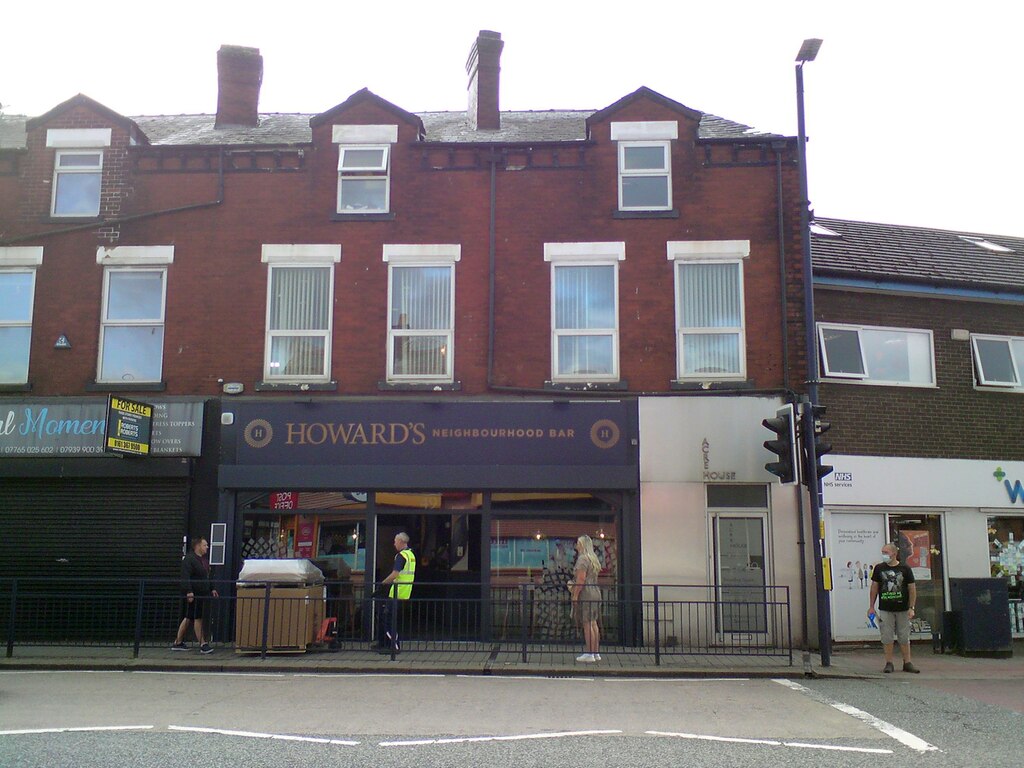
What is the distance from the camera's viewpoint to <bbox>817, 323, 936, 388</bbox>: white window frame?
1544 cm

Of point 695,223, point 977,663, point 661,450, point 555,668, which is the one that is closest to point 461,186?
point 695,223

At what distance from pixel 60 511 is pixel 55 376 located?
2.20 meters

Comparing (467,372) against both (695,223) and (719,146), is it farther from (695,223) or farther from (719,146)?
(719,146)

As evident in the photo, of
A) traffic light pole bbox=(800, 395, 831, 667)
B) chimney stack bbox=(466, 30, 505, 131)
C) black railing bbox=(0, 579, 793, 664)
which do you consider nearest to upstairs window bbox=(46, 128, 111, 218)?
black railing bbox=(0, 579, 793, 664)

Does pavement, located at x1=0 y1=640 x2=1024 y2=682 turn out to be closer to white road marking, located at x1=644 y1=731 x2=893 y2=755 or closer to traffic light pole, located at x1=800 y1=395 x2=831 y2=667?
traffic light pole, located at x1=800 y1=395 x2=831 y2=667

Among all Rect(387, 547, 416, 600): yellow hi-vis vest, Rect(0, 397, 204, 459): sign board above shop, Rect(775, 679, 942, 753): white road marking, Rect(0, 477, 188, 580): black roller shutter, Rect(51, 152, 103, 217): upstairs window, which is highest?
Rect(51, 152, 103, 217): upstairs window

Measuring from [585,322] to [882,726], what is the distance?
8243 millimetres

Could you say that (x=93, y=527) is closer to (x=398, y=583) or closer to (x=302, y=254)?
(x=302, y=254)

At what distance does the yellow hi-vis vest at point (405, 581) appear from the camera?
42.8 ft

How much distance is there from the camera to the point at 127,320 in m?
15.9

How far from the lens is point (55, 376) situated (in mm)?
15750

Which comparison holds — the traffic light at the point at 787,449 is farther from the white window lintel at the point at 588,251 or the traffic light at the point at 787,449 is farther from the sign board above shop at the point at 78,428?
the sign board above shop at the point at 78,428

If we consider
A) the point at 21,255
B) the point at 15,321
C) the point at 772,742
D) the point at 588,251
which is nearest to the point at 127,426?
the point at 15,321

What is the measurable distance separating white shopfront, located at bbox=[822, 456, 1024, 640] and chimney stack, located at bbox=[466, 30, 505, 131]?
8514mm
